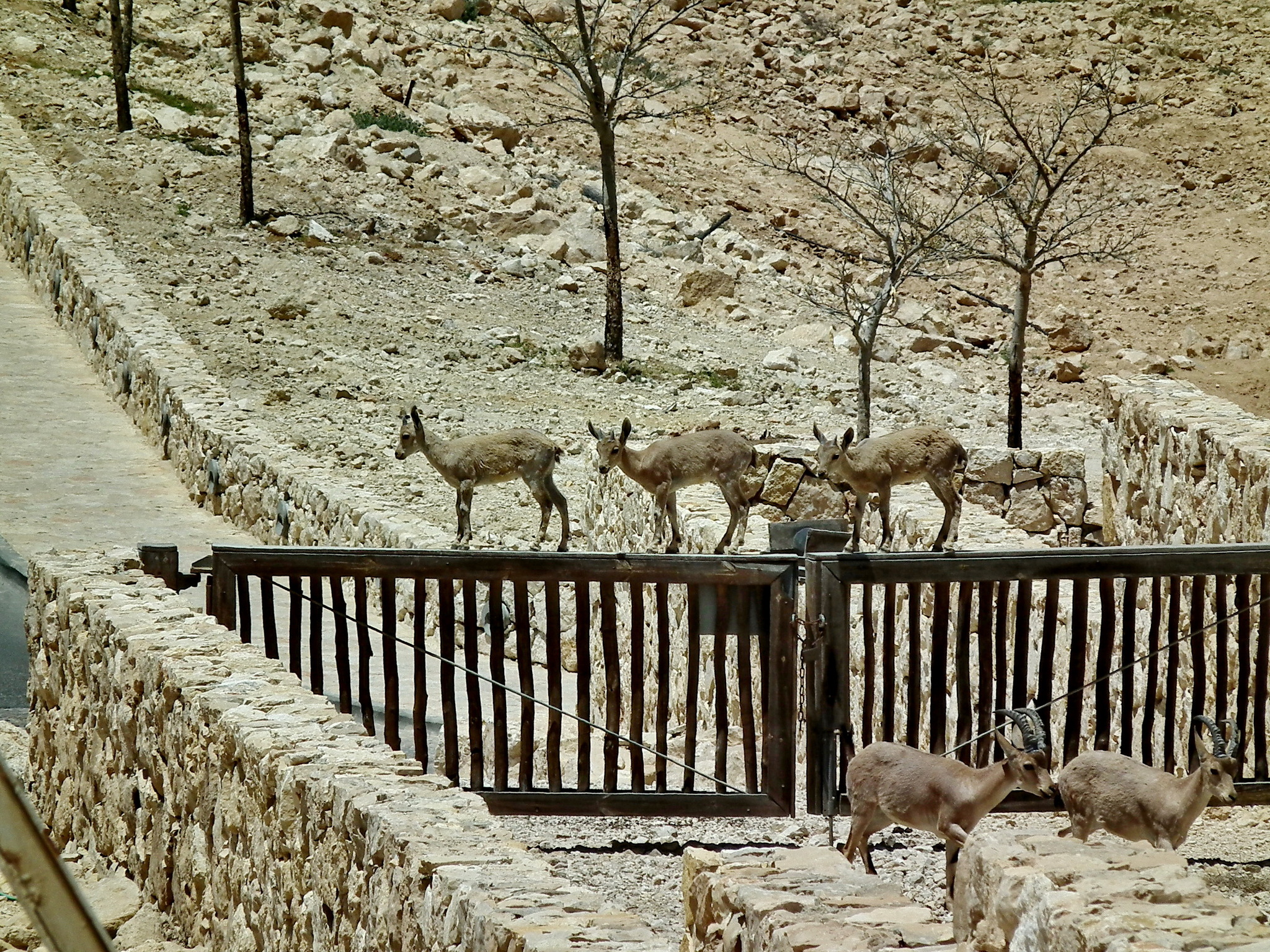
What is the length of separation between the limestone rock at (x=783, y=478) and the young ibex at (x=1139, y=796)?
8.39 meters

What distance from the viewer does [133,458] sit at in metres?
18.4

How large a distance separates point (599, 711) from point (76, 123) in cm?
2279

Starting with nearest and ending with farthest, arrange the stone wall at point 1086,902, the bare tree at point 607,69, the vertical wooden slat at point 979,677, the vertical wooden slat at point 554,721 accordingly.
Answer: the stone wall at point 1086,902 → the vertical wooden slat at point 554,721 → the vertical wooden slat at point 979,677 → the bare tree at point 607,69

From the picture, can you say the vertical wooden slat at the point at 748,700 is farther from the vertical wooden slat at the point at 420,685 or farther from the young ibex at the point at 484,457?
the young ibex at the point at 484,457

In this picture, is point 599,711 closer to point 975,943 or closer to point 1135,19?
point 975,943

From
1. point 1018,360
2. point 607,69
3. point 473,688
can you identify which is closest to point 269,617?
point 473,688

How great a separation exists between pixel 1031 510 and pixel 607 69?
21.9 m

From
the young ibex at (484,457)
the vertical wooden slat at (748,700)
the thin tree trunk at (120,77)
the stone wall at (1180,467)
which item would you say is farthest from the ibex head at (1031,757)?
the thin tree trunk at (120,77)

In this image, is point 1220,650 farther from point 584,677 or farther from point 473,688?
point 473,688

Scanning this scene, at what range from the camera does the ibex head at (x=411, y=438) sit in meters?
11.7

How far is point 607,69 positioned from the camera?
3609 cm

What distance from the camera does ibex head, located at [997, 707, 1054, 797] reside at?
6.32 m

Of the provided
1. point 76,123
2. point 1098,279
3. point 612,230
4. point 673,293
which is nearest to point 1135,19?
point 1098,279

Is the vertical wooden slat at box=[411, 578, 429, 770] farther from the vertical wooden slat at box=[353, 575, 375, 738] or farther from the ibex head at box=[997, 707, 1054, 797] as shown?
the ibex head at box=[997, 707, 1054, 797]
